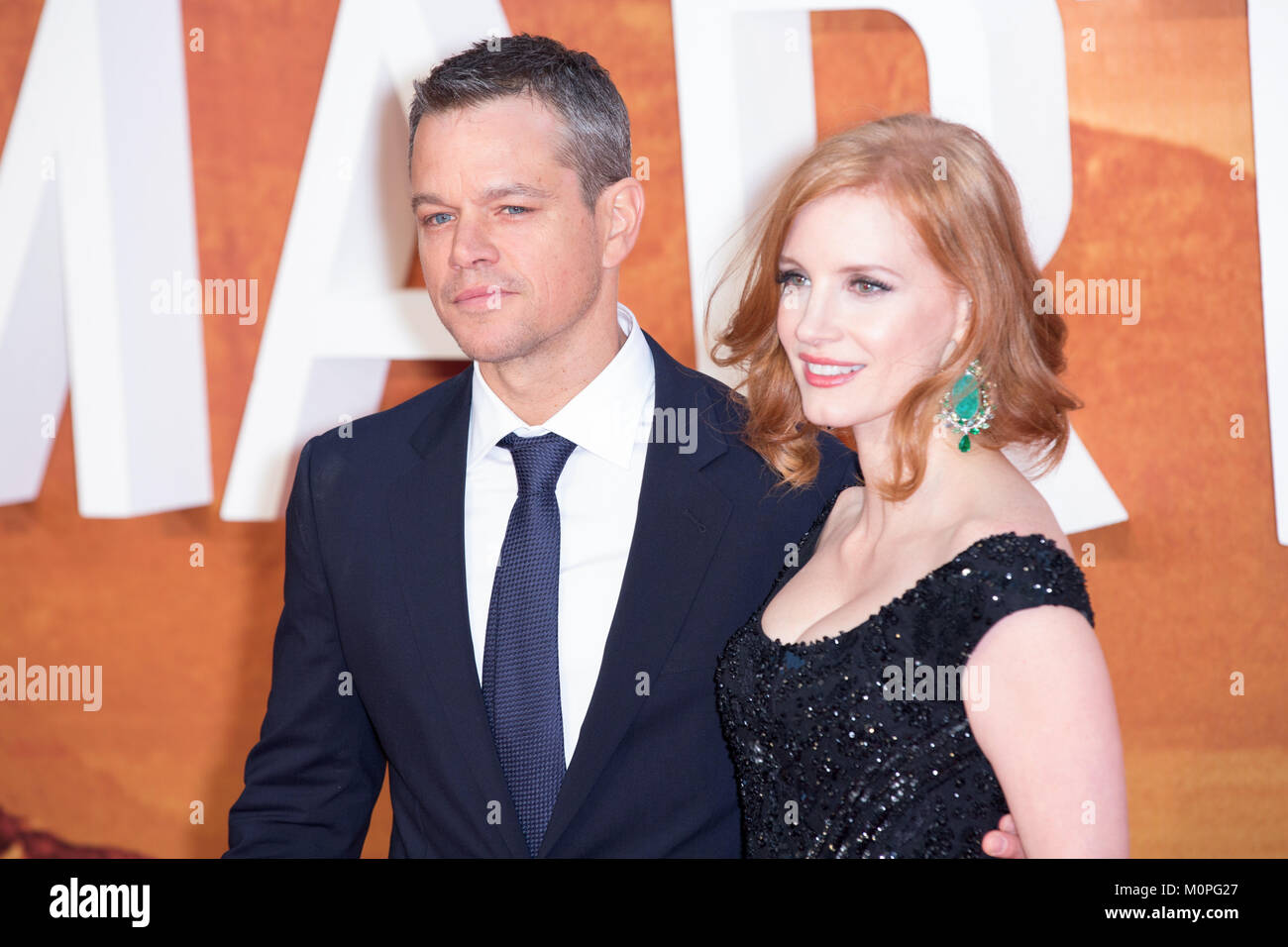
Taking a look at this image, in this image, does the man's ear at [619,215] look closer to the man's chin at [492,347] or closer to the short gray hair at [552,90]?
the short gray hair at [552,90]

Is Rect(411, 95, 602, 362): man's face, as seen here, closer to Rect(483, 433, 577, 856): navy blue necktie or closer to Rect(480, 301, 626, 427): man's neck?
Rect(480, 301, 626, 427): man's neck

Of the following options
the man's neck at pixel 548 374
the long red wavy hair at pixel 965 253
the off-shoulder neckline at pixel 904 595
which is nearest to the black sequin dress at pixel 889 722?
the off-shoulder neckline at pixel 904 595

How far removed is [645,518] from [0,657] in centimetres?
320

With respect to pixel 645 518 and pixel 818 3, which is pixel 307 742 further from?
pixel 818 3

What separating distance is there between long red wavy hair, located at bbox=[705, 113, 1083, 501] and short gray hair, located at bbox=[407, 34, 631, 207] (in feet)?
1.61

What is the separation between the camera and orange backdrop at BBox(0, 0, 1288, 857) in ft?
12.3

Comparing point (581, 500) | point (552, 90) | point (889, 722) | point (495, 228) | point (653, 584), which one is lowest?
point (889, 722)

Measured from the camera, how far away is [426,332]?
3.97m

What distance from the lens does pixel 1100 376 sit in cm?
382

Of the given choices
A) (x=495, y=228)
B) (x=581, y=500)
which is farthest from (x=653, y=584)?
(x=495, y=228)

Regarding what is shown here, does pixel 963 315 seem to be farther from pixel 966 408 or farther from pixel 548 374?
pixel 548 374

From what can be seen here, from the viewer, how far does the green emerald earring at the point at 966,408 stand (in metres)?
1.95

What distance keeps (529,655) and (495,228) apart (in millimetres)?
791

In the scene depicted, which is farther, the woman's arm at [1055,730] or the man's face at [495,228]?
the man's face at [495,228]
